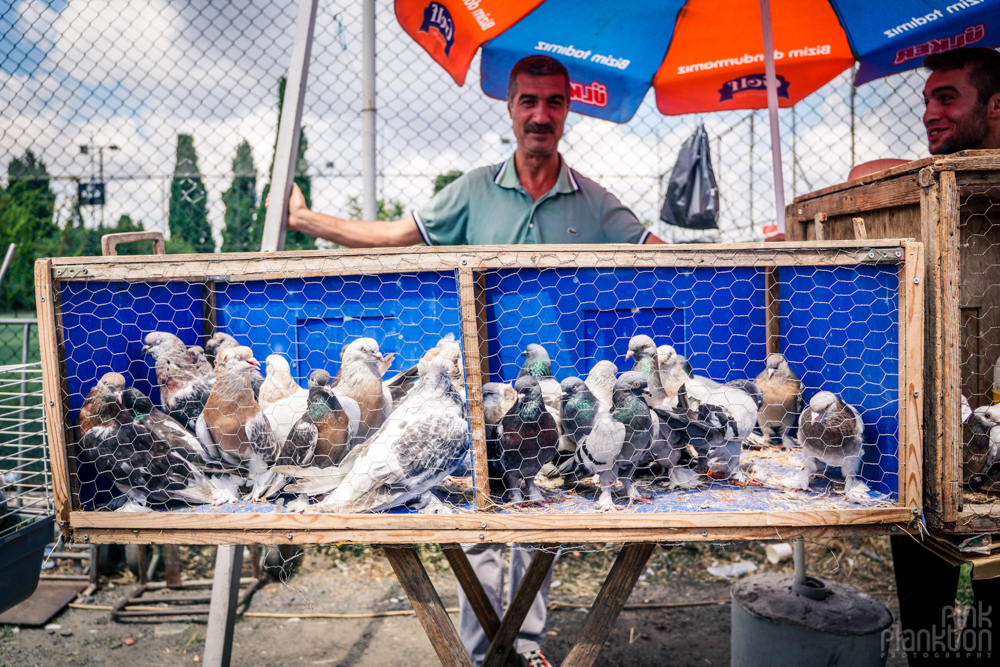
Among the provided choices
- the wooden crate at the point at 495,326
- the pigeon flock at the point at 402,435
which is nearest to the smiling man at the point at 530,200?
the wooden crate at the point at 495,326

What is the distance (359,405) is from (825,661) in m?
1.75

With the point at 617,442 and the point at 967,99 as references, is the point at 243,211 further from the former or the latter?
the point at 967,99

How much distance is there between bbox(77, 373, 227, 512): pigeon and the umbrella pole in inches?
88.2

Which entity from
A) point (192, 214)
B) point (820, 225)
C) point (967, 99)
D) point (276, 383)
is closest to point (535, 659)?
point (276, 383)

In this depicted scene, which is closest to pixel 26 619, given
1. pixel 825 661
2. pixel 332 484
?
pixel 332 484

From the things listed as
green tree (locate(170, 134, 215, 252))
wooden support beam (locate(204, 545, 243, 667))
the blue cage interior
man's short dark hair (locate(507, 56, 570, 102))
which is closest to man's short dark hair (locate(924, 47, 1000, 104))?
the blue cage interior

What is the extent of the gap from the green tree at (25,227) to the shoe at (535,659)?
4856 mm

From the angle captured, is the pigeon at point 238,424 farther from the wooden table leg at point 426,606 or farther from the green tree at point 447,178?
the green tree at point 447,178

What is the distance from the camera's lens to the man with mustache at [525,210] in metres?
2.21

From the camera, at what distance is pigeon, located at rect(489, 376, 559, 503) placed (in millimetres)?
1444

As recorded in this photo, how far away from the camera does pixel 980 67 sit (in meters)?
2.01

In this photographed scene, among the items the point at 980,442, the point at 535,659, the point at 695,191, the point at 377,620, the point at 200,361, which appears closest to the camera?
the point at 980,442

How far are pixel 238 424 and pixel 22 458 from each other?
1047mm

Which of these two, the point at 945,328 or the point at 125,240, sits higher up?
the point at 125,240
